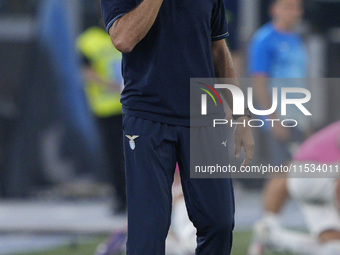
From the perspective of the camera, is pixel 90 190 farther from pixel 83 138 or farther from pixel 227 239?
pixel 227 239

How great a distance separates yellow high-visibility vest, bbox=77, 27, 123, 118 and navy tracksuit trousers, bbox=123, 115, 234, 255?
4.62 meters

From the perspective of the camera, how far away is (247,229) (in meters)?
7.83

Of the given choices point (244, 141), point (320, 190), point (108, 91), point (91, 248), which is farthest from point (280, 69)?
point (244, 141)

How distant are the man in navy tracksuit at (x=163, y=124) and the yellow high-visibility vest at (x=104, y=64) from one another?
461cm

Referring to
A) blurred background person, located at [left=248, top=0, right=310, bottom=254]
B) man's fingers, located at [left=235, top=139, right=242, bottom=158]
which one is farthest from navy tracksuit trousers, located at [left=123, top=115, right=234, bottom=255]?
blurred background person, located at [left=248, top=0, right=310, bottom=254]

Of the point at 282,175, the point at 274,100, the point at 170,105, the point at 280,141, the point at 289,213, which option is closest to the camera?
the point at 170,105

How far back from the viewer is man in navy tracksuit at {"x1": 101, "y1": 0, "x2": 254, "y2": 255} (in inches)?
150

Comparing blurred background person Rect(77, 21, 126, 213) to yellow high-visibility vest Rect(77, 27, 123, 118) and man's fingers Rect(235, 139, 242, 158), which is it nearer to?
yellow high-visibility vest Rect(77, 27, 123, 118)

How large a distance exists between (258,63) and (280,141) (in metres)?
0.76

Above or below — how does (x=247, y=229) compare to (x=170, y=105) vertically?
below

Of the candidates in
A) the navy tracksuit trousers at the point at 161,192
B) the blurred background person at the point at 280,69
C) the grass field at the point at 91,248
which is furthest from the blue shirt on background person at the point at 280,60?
the navy tracksuit trousers at the point at 161,192

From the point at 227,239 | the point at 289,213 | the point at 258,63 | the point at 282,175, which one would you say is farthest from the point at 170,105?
the point at 289,213

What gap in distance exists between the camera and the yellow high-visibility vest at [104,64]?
8531mm

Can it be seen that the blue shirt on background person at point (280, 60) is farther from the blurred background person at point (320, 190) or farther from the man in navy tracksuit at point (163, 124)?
the man in navy tracksuit at point (163, 124)
